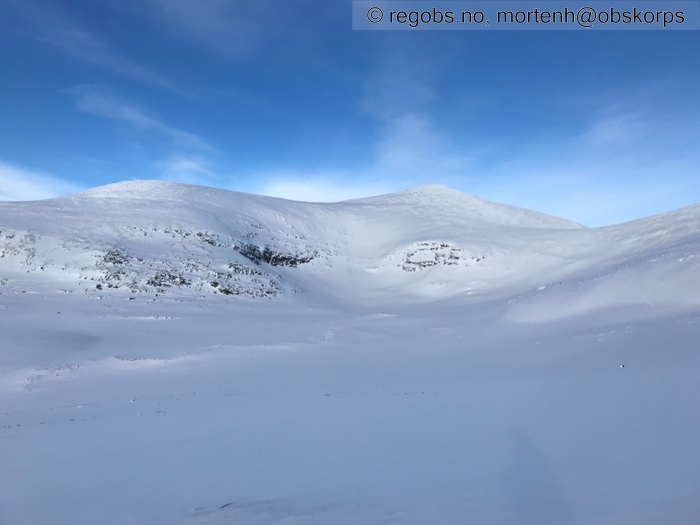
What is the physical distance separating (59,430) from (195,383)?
13.0 feet

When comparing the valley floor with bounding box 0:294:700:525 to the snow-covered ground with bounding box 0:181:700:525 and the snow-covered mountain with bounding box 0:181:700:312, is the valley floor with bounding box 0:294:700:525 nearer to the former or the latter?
the snow-covered ground with bounding box 0:181:700:525

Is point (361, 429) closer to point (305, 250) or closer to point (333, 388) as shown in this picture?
point (333, 388)

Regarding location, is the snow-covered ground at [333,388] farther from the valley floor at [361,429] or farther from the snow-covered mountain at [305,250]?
the snow-covered mountain at [305,250]

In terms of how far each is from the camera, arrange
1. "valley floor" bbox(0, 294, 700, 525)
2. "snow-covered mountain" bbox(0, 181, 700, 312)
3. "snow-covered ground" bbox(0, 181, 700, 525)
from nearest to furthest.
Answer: "valley floor" bbox(0, 294, 700, 525)
"snow-covered ground" bbox(0, 181, 700, 525)
"snow-covered mountain" bbox(0, 181, 700, 312)

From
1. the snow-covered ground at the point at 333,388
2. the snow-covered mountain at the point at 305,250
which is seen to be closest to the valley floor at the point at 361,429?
the snow-covered ground at the point at 333,388

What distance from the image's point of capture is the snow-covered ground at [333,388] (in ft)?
17.6

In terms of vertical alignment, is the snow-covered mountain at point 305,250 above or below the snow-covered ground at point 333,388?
above

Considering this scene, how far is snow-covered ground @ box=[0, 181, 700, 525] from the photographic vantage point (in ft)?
17.6

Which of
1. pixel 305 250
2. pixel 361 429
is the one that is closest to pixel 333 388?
pixel 361 429

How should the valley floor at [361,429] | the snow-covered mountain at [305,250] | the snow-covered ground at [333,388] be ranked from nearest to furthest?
the valley floor at [361,429], the snow-covered ground at [333,388], the snow-covered mountain at [305,250]

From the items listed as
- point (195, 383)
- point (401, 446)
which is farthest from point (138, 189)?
point (401, 446)

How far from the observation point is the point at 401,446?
695cm

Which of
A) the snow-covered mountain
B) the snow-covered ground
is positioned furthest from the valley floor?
the snow-covered mountain

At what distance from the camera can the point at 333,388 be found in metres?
11.3
